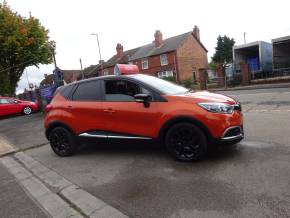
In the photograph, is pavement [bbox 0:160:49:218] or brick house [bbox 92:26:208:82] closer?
pavement [bbox 0:160:49:218]

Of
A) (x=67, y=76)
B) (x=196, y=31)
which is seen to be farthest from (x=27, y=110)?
(x=67, y=76)

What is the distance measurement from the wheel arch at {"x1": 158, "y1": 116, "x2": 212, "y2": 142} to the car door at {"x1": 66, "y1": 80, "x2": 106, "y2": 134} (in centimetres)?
131

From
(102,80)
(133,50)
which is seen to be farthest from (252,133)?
(133,50)

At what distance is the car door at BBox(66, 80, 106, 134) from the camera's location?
21.7 ft

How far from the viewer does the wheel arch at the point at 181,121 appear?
540cm

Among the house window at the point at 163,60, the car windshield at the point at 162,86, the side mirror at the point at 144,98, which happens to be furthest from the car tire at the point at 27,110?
the house window at the point at 163,60

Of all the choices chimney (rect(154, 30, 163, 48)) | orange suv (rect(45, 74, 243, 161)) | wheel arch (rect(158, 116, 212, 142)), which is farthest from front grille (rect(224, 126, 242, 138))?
chimney (rect(154, 30, 163, 48))

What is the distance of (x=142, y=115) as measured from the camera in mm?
5949

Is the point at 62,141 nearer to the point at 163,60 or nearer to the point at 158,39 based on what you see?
the point at 163,60

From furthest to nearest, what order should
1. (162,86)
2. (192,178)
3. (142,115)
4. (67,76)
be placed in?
(67,76), (162,86), (142,115), (192,178)

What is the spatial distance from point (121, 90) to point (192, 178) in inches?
90.8

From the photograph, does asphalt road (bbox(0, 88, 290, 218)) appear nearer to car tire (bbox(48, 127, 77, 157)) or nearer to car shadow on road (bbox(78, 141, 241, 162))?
car shadow on road (bbox(78, 141, 241, 162))

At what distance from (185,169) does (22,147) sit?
18.6 feet

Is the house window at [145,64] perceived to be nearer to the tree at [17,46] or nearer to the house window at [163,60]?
the house window at [163,60]
